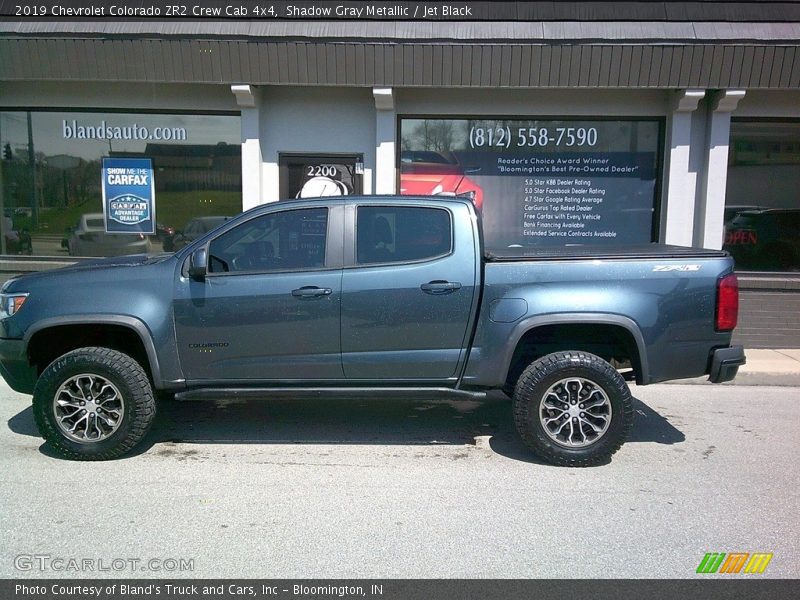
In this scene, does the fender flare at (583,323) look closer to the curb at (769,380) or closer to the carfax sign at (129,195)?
the curb at (769,380)

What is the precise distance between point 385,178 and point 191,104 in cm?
293

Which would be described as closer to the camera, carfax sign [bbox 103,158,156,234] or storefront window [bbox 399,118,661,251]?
storefront window [bbox 399,118,661,251]

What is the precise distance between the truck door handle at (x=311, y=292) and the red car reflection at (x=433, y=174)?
16.0 ft

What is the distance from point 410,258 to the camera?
189 inches

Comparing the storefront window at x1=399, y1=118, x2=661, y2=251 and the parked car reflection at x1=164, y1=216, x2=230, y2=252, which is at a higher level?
the storefront window at x1=399, y1=118, x2=661, y2=251

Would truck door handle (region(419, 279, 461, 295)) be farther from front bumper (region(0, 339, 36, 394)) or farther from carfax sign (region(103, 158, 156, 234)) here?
carfax sign (region(103, 158, 156, 234))

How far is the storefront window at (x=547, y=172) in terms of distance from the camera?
908 centimetres

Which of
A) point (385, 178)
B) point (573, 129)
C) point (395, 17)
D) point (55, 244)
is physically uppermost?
point (395, 17)

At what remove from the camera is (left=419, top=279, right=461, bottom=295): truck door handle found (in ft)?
15.3

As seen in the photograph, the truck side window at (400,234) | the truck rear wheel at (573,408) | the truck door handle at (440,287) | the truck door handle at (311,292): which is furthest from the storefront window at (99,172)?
the truck rear wheel at (573,408)

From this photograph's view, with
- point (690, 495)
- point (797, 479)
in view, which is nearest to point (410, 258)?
point (690, 495)

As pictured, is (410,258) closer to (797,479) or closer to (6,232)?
(797,479)

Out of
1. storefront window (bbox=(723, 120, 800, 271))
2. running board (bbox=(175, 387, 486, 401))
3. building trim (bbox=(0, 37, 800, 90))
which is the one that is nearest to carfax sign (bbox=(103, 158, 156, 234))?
building trim (bbox=(0, 37, 800, 90))

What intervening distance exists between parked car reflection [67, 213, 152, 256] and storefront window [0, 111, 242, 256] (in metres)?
0.01
